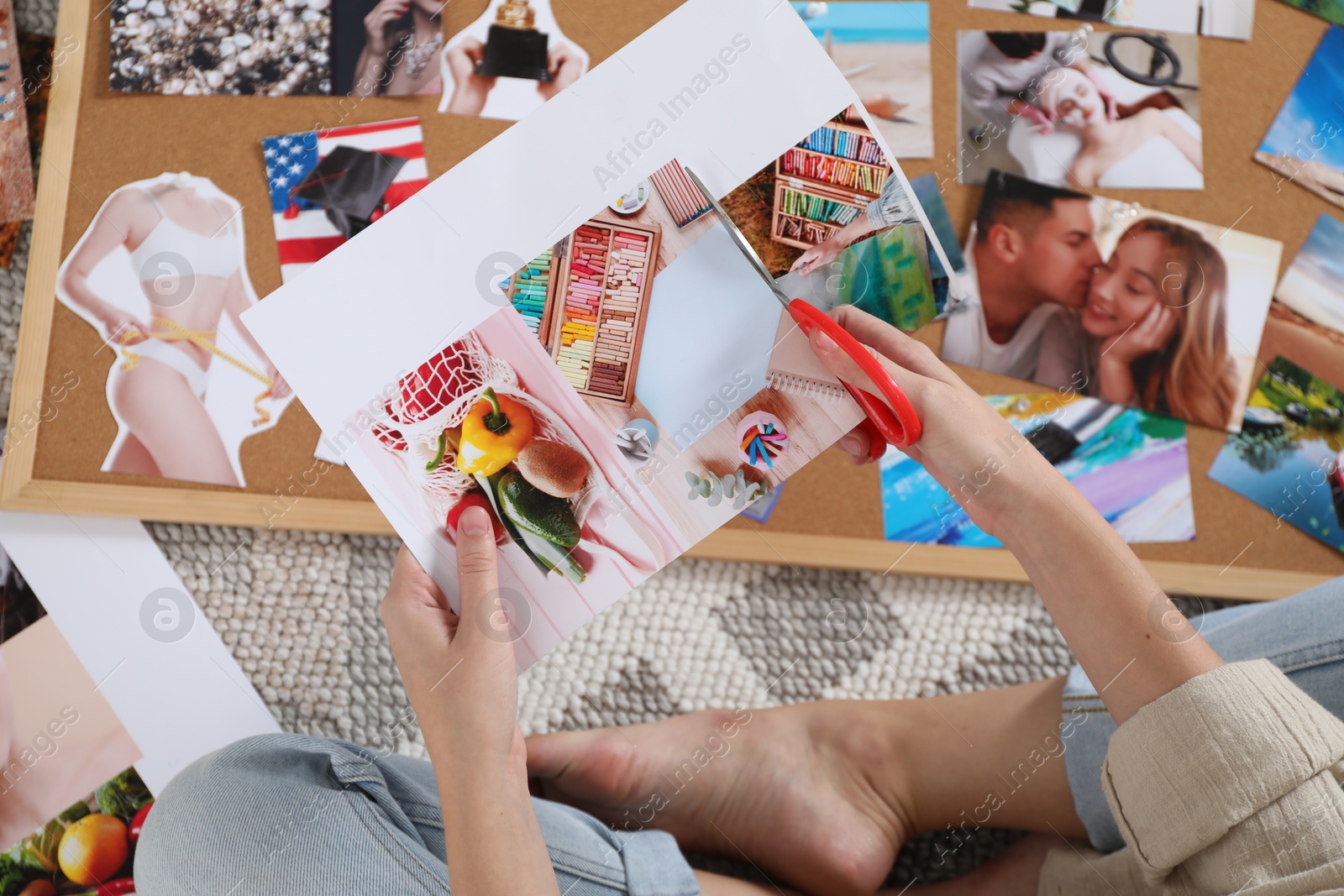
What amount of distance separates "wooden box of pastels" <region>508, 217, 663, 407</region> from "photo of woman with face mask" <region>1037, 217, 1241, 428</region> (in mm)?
386

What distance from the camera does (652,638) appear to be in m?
0.79

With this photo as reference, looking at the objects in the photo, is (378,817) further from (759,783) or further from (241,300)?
(241,300)

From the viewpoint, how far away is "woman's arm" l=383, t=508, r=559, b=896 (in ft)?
1.66

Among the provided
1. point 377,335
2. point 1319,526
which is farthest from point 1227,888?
point 377,335

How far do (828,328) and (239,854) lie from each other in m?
0.50

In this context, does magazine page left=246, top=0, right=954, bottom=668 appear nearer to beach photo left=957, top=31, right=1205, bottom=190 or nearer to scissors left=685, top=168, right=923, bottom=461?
scissors left=685, top=168, right=923, bottom=461

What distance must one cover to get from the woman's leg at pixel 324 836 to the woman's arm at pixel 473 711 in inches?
2.3

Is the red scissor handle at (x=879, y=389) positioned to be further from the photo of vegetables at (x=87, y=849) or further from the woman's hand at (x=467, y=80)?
the photo of vegetables at (x=87, y=849)

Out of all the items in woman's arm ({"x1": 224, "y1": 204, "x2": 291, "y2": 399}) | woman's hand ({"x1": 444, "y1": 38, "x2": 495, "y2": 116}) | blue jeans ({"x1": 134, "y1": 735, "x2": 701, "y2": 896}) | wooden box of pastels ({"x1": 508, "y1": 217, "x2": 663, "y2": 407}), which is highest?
woman's hand ({"x1": 444, "y1": 38, "x2": 495, "y2": 116})

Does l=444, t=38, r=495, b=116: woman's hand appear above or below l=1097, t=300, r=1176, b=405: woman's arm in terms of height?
above

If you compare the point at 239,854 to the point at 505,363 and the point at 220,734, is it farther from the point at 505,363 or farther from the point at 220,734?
the point at 505,363

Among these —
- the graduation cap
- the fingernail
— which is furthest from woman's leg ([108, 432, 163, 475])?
the fingernail

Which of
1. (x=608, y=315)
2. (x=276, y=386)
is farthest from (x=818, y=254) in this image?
(x=276, y=386)

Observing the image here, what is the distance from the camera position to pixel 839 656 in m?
0.80
